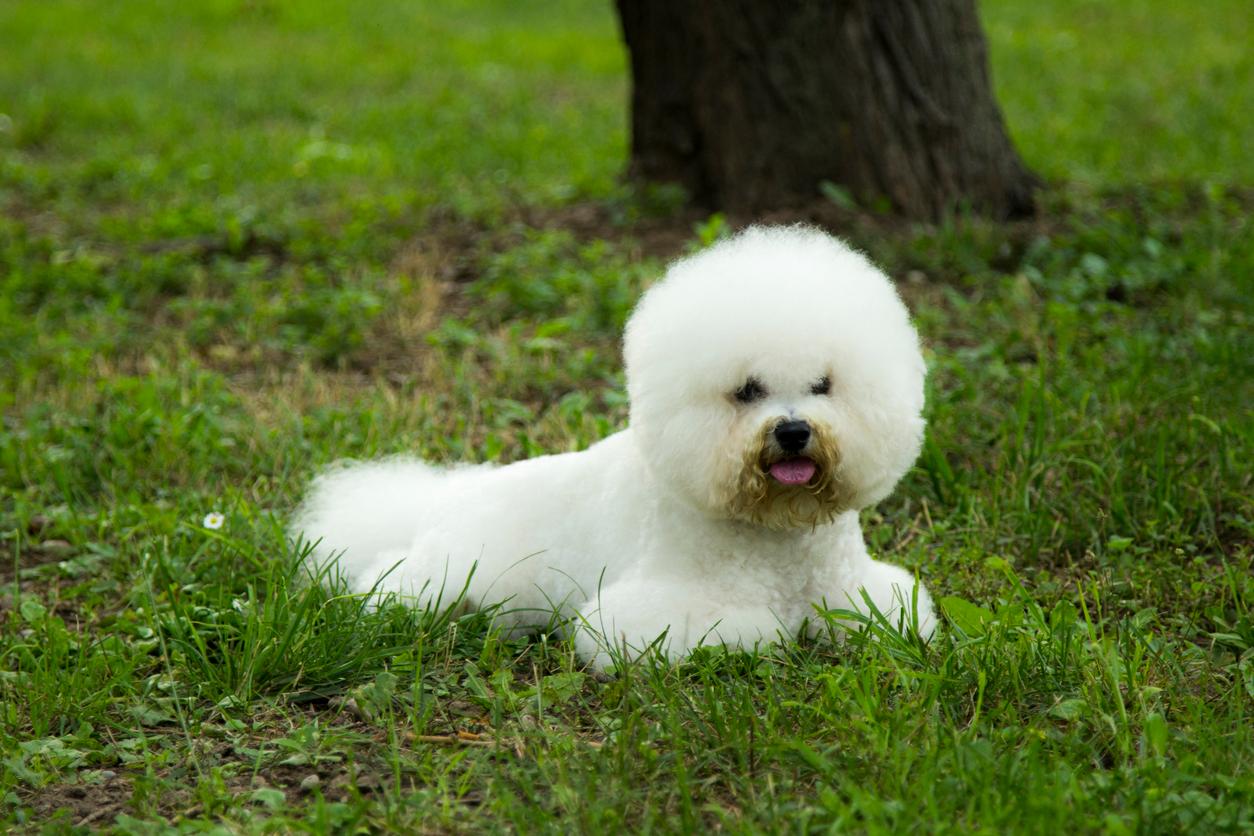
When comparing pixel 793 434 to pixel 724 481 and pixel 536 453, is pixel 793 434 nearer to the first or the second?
pixel 724 481

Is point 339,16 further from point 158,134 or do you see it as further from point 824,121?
point 824,121

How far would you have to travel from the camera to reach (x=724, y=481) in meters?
2.80

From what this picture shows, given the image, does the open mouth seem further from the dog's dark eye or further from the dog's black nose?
the dog's dark eye

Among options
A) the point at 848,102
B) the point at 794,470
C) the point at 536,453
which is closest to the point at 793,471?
the point at 794,470

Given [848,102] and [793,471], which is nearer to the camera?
[793,471]

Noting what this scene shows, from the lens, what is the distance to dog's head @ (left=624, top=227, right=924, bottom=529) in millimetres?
2771

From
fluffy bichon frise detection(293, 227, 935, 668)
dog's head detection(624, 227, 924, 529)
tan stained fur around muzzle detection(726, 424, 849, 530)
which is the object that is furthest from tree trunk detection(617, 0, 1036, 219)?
tan stained fur around muzzle detection(726, 424, 849, 530)

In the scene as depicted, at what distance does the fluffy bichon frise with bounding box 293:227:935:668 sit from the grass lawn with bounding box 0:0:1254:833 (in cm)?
13

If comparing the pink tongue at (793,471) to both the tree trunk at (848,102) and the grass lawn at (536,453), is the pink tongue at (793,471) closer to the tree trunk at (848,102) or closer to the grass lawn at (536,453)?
the grass lawn at (536,453)

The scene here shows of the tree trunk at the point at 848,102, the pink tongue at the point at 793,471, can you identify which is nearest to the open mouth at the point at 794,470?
the pink tongue at the point at 793,471

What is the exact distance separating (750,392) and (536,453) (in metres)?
1.39

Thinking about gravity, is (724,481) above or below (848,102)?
below

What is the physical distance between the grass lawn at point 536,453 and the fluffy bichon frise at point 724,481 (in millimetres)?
130

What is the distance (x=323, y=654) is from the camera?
3.00 meters
